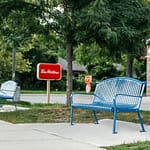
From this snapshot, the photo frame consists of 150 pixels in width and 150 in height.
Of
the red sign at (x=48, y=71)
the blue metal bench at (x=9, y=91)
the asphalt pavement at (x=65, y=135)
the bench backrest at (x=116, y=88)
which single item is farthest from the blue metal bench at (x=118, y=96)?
the red sign at (x=48, y=71)

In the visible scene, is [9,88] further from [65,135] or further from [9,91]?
[65,135]

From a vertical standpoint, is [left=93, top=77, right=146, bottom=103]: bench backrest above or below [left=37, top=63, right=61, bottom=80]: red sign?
below

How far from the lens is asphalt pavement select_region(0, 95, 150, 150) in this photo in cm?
827

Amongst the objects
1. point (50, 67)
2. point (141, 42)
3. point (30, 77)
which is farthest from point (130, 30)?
point (30, 77)

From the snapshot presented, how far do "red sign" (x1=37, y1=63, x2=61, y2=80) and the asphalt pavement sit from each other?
26.8 ft

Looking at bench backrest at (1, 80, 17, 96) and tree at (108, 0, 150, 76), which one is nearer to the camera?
tree at (108, 0, 150, 76)

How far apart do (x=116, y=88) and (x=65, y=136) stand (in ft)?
8.20

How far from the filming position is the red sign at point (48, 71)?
19844 mm

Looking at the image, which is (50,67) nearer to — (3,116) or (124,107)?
(3,116)

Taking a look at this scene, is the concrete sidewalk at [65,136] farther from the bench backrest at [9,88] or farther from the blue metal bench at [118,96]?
the bench backrest at [9,88]

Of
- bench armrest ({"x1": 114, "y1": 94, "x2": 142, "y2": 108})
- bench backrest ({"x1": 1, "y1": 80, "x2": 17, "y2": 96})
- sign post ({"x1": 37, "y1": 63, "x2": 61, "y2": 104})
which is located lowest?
bench armrest ({"x1": 114, "y1": 94, "x2": 142, "y2": 108})

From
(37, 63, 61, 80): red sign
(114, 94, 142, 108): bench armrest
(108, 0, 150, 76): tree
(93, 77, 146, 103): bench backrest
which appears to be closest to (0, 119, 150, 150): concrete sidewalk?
(114, 94, 142, 108): bench armrest

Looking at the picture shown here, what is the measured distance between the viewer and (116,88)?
1142cm

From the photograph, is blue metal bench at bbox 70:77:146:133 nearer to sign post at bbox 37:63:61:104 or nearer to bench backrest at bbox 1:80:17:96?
bench backrest at bbox 1:80:17:96
